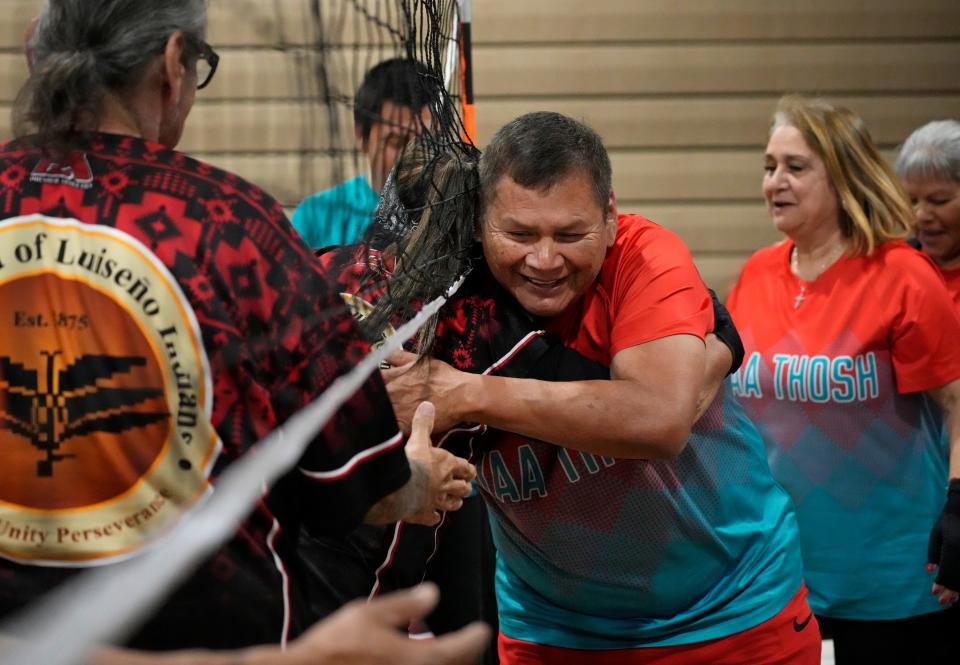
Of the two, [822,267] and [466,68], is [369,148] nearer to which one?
[466,68]

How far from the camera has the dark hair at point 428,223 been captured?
2.01 meters

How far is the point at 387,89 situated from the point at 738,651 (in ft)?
4.73

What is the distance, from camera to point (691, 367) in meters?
2.00

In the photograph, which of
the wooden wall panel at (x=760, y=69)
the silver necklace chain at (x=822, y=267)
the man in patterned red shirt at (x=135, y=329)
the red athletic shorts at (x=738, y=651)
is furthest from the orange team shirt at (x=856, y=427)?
the wooden wall panel at (x=760, y=69)

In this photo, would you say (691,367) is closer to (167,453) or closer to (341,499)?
(341,499)

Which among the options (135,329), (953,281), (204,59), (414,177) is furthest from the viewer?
(953,281)

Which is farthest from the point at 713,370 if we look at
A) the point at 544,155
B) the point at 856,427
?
the point at 856,427

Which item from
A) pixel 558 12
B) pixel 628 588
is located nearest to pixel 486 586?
pixel 628 588

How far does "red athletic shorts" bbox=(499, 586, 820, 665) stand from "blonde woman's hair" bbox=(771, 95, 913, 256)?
3.62ft

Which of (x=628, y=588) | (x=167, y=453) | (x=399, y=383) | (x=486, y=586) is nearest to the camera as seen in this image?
(x=167, y=453)

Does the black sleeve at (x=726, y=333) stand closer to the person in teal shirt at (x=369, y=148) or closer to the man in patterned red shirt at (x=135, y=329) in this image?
the person in teal shirt at (x=369, y=148)

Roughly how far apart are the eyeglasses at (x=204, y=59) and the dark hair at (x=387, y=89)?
589 millimetres

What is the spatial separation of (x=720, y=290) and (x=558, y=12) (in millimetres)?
1555

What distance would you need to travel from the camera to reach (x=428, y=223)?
2078 millimetres
